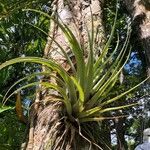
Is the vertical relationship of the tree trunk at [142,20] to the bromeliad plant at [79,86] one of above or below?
above

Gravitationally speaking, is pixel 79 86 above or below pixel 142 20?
below

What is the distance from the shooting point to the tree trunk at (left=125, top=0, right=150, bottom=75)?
4.05m

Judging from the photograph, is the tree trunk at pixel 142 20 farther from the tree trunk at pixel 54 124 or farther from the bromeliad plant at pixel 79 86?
the bromeliad plant at pixel 79 86

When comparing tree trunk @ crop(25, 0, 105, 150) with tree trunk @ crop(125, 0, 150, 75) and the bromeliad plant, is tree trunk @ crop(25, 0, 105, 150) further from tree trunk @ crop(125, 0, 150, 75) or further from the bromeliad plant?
tree trunk @ crop(125, 0, 150, 75)

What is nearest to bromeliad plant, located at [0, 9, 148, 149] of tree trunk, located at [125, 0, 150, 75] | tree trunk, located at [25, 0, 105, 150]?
tree trunk, located at [25, 0, 105, 150]

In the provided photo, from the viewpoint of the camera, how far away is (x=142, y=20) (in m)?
4.25

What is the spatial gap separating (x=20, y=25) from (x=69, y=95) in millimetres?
2120

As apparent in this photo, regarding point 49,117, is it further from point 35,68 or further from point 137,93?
point 137,93

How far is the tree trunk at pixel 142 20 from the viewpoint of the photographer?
4.05 meters

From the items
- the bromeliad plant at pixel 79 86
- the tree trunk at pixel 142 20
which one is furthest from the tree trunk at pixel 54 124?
the tree trunk at pixel 142 20

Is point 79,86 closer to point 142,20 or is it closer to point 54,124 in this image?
point 54,124

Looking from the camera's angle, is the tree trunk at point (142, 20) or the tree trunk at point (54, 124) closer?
the tree trunk at point (54, 124)

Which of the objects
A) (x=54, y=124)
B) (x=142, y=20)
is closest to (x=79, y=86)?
→ (x=54, y=124)

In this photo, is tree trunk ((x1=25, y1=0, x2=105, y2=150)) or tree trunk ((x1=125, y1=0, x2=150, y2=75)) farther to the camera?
tree trunk ((x1=125, y1=0, x2=150, y2=75))
